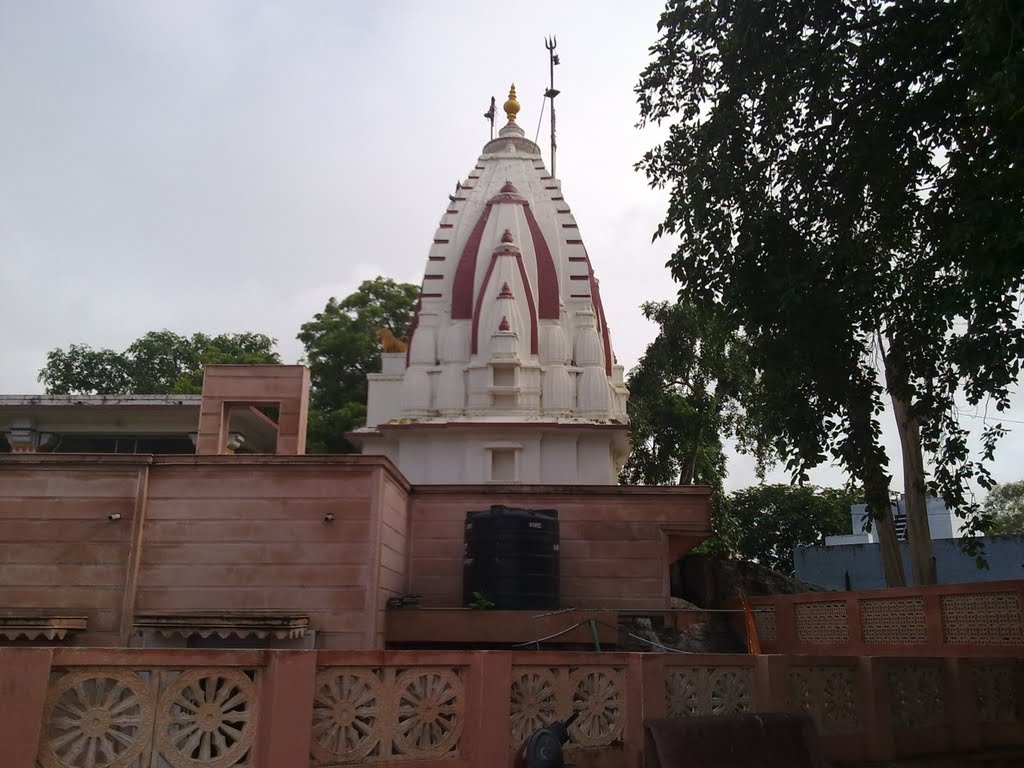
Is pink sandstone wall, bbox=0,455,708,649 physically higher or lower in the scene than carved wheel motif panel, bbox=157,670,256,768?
higher

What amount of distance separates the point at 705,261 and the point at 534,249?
44.9ft

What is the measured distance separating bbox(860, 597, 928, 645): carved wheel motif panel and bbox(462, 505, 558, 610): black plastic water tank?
13.4 ft

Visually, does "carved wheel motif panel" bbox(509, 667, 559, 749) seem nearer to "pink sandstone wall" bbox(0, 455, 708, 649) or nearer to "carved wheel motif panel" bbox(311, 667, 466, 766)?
"carved wheel motif panel" bbox(311, 667, 466, 766)

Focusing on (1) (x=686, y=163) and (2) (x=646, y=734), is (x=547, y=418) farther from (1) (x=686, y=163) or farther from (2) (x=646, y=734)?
(2) (x=646, y=734)

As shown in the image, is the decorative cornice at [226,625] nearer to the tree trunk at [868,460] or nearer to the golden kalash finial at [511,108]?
the tree trunk at [868,460]

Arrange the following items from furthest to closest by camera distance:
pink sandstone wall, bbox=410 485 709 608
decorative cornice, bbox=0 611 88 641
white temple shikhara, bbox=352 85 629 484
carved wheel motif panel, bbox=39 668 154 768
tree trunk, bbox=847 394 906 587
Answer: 1. white temple shikhara, bbox=352 85 629 484
2. pink sandstone wall, bbox=410 485 709 608
3. decorative cornice, bbox=0 611 88 641
4. tree trunk, bbox=847 394 906 587
5. carved wheel motif panel, bbox=39 668 154 768

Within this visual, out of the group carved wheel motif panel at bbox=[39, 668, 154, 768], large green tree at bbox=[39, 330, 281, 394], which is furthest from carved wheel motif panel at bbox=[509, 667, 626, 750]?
large green tree at bbox=[39, 330, 281, 394]

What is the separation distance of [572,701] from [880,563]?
26.1 metres

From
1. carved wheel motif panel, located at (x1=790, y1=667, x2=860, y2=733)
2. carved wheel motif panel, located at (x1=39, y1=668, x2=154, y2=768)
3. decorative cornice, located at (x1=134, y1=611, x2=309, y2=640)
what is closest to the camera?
carved wheel motif panel, located at (x1=39, y1=668, x2=154, y2=768)

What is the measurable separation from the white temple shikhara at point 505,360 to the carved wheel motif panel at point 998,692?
12.9 meters

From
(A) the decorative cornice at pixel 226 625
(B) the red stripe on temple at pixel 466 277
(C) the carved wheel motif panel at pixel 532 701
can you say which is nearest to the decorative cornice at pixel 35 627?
(A) the decorative cornice at pixel 226 625

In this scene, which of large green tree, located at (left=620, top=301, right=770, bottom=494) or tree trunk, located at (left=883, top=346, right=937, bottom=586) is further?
large green tree, located at (left=620, top=301, right=770, bottom=494)

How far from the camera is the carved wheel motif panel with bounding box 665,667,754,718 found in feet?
21.7

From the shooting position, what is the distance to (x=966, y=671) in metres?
8.21
